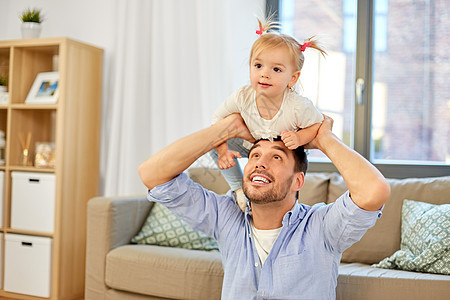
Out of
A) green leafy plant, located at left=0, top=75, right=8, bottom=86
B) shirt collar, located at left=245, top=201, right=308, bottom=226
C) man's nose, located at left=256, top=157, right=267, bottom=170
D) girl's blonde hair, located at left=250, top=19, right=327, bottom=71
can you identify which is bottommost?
shirt collar, located at left=245, top=201, right=308, bottom=226

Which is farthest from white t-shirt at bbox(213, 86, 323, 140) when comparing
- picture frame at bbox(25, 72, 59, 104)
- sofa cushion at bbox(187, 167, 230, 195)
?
picture frame at bbox(25, 72, 59, 104)

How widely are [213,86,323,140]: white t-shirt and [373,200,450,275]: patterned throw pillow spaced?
0.85 metres

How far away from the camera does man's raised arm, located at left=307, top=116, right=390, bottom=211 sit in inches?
57.0

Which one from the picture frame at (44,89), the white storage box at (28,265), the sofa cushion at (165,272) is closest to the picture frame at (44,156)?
the picture frame at (44,89)

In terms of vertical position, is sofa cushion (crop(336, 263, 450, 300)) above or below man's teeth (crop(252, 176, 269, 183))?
below

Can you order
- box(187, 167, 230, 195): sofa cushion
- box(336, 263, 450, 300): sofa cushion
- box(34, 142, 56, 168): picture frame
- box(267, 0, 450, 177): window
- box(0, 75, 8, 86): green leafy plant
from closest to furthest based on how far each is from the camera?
box(336, 263, 450, 300): sofa cushion < box(187, 167, 230, 195): sofa cushion < box(267, 0, 450, 177): window < box(34, 142, 56, 168): picture frame < box(0, 75, 8, 86): green leafy plant

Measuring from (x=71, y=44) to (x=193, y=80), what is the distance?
0.77 m

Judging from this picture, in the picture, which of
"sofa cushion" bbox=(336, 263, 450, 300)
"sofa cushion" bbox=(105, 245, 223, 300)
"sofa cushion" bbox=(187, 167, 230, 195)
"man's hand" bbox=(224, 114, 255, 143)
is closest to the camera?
"man's hand" bbox=(224, 114, 255, 143)

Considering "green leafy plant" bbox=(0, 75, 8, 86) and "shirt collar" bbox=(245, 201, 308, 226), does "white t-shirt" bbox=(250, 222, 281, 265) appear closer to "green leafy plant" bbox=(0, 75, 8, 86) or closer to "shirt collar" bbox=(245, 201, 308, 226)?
"shirt collar" bbox=(245, 201, 308, 226)

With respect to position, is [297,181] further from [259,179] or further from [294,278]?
[294,278]

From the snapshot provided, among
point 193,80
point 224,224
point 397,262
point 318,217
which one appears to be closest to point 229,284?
point 224,224

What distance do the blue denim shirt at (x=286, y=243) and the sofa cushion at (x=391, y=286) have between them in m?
0.42

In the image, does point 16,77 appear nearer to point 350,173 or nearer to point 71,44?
point 71,44

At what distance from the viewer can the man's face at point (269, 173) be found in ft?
5.17
